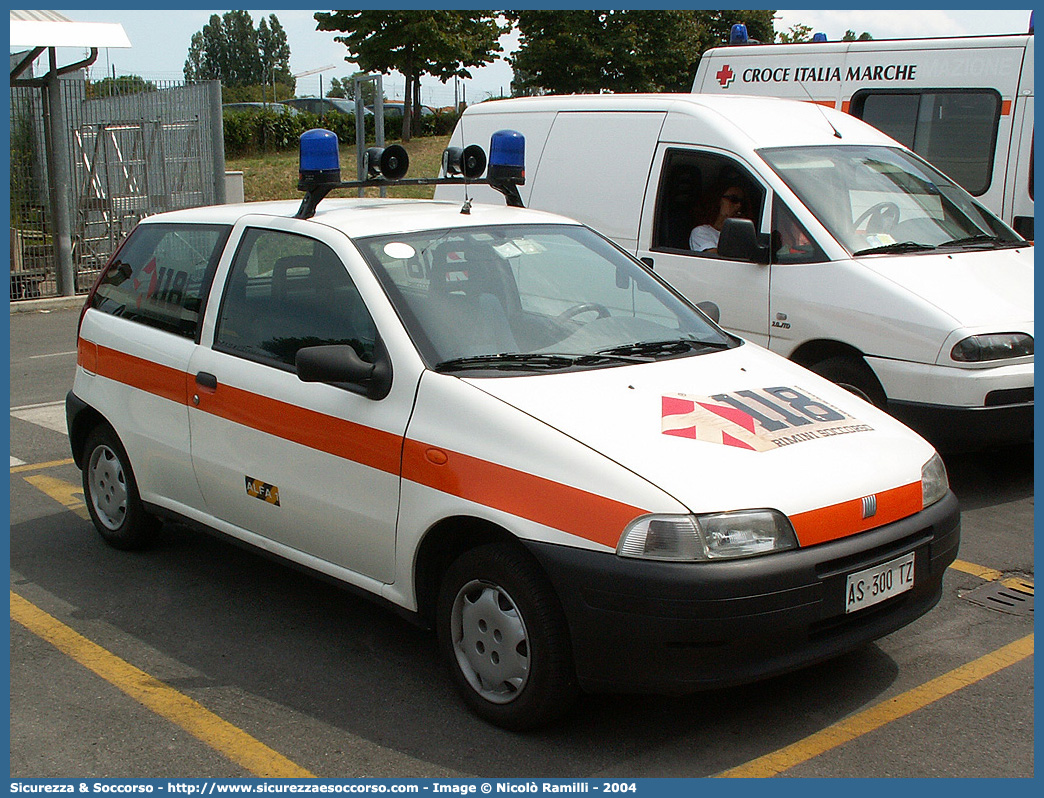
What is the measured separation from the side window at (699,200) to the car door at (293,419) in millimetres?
3377

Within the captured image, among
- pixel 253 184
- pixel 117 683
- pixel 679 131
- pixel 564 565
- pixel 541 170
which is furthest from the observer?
pixel 253 184

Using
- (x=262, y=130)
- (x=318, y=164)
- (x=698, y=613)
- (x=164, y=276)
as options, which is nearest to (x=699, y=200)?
(x=318, y=164)

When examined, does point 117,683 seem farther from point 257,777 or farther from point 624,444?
point 624,444

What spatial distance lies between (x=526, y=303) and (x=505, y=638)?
1.37 metres

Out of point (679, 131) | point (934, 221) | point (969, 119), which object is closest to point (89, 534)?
point (679, 131)

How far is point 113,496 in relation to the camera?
5617mm

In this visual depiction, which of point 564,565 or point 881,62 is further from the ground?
point 881,62

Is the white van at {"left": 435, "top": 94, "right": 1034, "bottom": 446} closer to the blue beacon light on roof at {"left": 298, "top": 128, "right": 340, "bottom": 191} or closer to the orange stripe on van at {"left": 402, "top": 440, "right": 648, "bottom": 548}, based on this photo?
the blue beacon light on roof at {"left": 298, "top": 128, "right": 340, "bottom": 191}

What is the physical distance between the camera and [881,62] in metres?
10.2

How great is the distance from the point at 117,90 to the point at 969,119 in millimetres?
11823

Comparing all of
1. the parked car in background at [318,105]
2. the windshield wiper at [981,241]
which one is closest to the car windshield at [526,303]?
the windshield wiper at [981,241]

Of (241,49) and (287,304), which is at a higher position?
(241,49)

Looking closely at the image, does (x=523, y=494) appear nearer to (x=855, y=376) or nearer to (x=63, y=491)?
(x=855, y=376)

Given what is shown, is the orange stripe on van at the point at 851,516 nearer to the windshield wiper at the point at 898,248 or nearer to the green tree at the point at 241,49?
the windshield wiper at the point at 898,248
